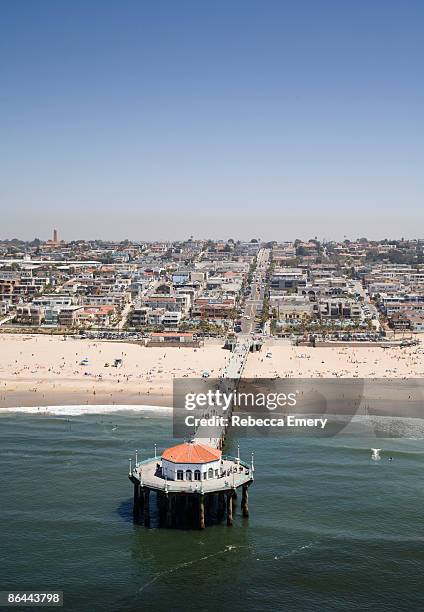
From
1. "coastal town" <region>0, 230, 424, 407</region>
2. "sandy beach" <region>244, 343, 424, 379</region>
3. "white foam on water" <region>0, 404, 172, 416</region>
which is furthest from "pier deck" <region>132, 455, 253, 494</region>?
"sandy beach" <region>244, 343, 424, 379</region>

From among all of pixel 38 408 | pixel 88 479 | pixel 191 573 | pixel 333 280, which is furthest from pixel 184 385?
pixel 333 280

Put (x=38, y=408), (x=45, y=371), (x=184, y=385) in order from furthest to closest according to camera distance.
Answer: (x=45, y=371), (x=184, y=385), (x=38, y=408)

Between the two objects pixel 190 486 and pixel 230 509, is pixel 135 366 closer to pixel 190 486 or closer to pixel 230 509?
pixel 190 486

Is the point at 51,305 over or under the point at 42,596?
over

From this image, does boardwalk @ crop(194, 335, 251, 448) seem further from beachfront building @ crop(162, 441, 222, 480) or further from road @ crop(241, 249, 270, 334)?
road @ crop(241, 249, 270, 334)

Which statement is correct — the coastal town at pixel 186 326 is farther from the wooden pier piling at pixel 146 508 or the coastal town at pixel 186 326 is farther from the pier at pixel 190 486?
the wooden pier piling at pixel 146 508

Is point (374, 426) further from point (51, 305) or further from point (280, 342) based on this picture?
point (51, 305)
